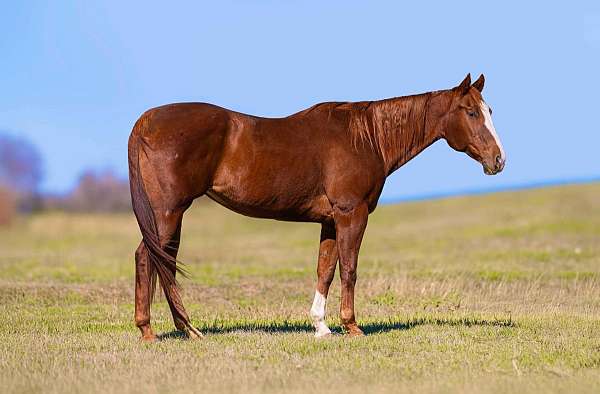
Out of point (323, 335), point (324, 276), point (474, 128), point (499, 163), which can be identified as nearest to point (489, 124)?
point (474, 128)

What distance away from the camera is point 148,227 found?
27.7 ft

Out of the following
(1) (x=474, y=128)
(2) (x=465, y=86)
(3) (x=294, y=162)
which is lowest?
(3) (x=294, y=162)

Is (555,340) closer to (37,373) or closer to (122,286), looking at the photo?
(37,373)

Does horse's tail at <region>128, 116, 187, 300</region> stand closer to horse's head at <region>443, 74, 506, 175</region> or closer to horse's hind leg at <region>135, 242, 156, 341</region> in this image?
horse's hind leg at <region>135, 242, 156, 341</region>

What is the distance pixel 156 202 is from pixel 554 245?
61.4 feet

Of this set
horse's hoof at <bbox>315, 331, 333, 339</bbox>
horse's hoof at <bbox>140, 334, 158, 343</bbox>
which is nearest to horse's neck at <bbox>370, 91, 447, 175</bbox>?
horse's hoof at <bbox>315, 331, 333, 339</bbox>

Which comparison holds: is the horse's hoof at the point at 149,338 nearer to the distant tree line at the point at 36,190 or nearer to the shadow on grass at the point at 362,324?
the shadow on grass at the point at 362,324

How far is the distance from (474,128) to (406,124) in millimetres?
734

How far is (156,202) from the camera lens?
8.51 metres

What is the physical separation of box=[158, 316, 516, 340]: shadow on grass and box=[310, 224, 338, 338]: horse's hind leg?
57 cm

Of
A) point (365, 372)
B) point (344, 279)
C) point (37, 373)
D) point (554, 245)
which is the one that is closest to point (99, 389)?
point (37, 373)

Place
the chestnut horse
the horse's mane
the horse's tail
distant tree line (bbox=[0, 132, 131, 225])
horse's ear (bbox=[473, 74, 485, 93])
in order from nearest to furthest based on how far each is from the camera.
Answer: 1. the horse's tail
2. the chestnut horse
3. the horse's mane
4. horse's ear (bbox=[473, 74, 485, 93])
5. distant tree line (bbox=[0, 132, 131, 225])

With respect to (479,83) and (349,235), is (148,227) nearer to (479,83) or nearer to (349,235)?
(349,235)

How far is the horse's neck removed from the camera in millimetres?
9562
